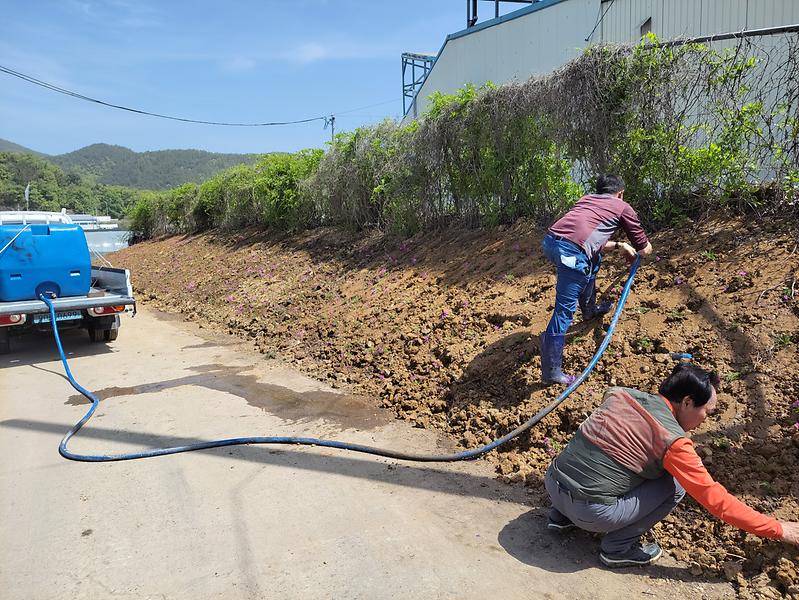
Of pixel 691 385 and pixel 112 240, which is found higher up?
pixel 112 240

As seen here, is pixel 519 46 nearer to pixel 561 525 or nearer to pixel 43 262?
pixel 43 262

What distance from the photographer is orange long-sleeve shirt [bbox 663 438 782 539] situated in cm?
255

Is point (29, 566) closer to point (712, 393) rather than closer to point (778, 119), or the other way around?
point (712, 393)

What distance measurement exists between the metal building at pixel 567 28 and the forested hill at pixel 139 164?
355ft

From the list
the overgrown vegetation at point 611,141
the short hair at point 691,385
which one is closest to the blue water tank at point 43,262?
the overgrown vegetation at point 611,141

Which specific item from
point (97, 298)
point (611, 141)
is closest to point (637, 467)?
point (611, 141)

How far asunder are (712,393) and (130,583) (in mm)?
3209

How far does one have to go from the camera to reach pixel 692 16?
9.90 m

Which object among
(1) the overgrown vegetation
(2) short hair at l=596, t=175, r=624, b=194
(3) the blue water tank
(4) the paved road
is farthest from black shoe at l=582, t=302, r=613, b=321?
(3) the blue water tank

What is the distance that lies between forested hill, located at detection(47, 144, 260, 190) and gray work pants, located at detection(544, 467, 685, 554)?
405ft

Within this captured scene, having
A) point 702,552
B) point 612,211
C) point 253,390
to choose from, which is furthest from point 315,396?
point 702,552

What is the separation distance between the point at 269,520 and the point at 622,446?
87.5 inches

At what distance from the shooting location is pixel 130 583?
2.96 meters

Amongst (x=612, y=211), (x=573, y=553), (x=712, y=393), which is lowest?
(x=573, y=553)
